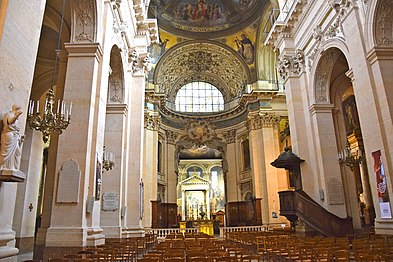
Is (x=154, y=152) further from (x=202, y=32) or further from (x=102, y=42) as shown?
(x=102, y=42)

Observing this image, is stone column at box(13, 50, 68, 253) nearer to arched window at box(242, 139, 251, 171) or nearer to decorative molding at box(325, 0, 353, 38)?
decorative molding at box(325, 0, 353, 38)

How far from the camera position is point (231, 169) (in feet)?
84.7

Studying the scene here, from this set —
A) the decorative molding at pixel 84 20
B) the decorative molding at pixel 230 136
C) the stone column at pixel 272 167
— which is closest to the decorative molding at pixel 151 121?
the decorative molding at pixel 230 136

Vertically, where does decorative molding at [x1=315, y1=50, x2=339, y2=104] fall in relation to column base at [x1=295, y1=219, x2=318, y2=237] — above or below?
above

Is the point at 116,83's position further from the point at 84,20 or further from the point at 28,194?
the point at 28,194

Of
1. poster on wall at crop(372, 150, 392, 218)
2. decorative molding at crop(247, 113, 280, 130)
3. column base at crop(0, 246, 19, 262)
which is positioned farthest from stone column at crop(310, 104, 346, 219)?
column base at crop(0, 246, 19, 262)

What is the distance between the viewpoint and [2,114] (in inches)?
162

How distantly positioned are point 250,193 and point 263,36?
1181cm

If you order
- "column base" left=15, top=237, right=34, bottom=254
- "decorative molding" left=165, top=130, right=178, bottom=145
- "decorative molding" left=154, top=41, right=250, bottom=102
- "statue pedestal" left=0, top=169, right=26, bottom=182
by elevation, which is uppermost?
"decorative molding" left=154, top=41, right=250, bottom=102

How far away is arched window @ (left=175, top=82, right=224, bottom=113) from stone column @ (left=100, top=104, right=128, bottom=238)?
1625 cm

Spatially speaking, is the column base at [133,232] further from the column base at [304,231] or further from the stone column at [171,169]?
the stone column at [171,169]

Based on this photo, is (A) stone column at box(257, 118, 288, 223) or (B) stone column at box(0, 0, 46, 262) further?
(A) stone column at box(257, 118, 288, 223)

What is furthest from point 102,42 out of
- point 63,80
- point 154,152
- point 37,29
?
point 154,152

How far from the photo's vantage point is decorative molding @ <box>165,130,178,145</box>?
25688mm
